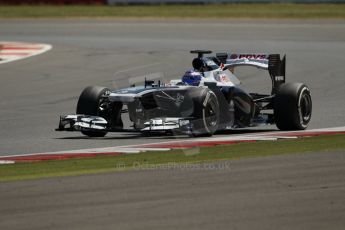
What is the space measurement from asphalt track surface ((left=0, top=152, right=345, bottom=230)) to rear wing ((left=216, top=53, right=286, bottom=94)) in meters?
4.15

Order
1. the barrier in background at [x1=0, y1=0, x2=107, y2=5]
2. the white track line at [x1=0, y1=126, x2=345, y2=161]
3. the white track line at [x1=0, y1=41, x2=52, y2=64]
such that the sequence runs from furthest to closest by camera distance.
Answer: the barrier in background at [x1=0, y1=0, x2=107, y2=5]
the white track line at [x1=0, y1=41, x2=52, y2=64]
the white track line at [x1=0, y1=126, x2=345, y2=161]

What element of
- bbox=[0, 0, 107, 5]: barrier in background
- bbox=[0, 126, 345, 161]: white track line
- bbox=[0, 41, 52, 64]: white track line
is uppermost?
bbox=[0, 126, 345, 161]: white track line

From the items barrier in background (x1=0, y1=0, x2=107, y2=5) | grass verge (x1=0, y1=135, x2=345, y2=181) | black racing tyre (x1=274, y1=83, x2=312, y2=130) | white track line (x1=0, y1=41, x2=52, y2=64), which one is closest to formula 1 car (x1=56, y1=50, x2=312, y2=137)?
black racing tyre (x1=274, y1=83, x2=312, y2=130)

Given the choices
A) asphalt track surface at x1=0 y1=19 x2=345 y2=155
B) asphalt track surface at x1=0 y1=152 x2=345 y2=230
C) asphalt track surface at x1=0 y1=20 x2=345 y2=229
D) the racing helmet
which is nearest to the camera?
asphalt track surface at x1=0 y1=152 x2=345 y2=230

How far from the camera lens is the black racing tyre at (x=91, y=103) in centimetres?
1366

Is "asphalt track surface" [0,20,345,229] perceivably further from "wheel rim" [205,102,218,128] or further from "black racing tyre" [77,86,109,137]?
"wheel rim" [205,102,218,128]

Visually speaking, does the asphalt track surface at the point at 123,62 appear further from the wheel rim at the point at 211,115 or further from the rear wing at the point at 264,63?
the rear wing at the point at 264,63

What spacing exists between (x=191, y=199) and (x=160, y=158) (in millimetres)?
2520

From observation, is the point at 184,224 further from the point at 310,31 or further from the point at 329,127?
→ the point at 310,31

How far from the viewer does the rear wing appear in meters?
14.7

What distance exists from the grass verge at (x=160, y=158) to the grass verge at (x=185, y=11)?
2562 cm

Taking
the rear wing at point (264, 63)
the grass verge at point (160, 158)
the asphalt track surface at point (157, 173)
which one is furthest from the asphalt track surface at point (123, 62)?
the grass verge at point (160, 158)

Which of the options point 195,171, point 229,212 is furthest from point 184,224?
point 195,171

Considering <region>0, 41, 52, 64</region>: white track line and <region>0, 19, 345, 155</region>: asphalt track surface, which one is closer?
<region>0, 19, 345, 155</region>: asphalt track surface
